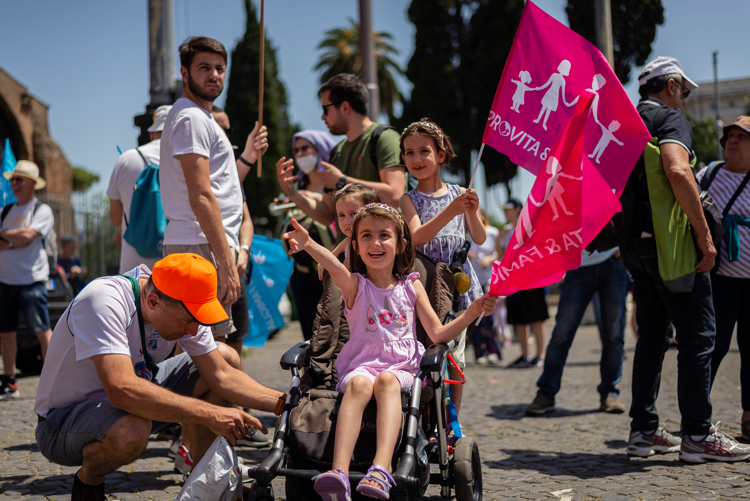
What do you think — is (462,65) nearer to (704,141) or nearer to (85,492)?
(704,141)

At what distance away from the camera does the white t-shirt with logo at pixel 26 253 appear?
268 inches

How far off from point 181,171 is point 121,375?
1477 mm

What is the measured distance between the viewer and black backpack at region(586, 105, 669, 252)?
13.9 ft

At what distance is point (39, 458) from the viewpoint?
4367 mm

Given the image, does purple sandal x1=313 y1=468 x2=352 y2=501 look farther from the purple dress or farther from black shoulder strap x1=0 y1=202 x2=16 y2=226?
black shoulder strap x1=0 y1=202 x2=16 y2=226

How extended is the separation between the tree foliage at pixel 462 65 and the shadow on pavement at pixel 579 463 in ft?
101

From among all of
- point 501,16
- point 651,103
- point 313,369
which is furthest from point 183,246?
point 501,16

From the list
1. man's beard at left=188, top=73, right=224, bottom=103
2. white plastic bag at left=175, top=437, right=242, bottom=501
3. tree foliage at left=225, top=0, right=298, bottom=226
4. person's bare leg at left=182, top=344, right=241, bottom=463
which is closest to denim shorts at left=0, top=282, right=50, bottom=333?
person's bare leg at left=182, top=344, right=241, bottom=463

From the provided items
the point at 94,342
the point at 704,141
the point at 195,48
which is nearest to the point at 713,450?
the point at 94,342

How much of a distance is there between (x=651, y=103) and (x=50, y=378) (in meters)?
3.69

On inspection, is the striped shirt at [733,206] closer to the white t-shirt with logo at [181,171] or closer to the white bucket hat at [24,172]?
the white t-shirt with logo at [181,171]

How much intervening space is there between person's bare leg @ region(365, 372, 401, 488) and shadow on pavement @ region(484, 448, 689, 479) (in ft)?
4.55

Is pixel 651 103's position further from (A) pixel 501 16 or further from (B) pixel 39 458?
(A) pixel 501 16

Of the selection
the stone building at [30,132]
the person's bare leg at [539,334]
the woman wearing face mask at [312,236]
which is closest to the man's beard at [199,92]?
the woman wearing face mask at [312,236]
